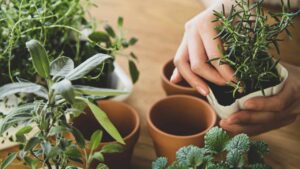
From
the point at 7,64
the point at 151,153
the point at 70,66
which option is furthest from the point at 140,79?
the point at 70,66

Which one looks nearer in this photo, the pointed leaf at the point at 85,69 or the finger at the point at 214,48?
the pointed leaf at the point at 85,69

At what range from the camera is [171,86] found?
108cm

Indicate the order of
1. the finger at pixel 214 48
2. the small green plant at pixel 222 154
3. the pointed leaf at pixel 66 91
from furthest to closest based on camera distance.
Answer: the finger at pixel 214 48
the small green plant at pixel 222 154
the pointed leaf at pixel 66 91

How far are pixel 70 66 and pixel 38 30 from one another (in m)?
0.30

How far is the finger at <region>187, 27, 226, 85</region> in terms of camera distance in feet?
2.98

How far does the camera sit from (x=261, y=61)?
845 mm

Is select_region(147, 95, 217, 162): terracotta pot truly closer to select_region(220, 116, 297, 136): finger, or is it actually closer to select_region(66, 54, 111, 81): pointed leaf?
select_region(220, 116, 297, 136): finger

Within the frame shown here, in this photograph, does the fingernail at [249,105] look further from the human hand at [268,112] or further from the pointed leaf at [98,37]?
the pointed leaf at [98,37]

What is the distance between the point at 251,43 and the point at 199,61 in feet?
0.47

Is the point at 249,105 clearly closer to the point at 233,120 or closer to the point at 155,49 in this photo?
the point at 233,120

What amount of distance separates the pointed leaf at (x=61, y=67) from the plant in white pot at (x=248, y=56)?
28cm

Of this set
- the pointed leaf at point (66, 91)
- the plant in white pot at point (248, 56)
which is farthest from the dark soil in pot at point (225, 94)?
the pointed leaf at point (66, 91)

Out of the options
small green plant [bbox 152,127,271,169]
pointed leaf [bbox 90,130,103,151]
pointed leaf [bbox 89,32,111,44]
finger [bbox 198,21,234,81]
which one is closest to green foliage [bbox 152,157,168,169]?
small green plant [bbox 152,127,271,169]

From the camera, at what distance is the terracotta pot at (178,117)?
3.12 ft
